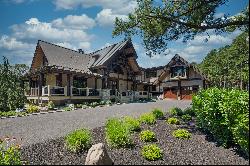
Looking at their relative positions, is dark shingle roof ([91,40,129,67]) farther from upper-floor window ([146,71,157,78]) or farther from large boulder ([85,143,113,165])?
large boulder ([85,143,113,165])

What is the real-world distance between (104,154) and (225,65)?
6691 centimetres

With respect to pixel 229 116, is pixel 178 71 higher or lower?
higher

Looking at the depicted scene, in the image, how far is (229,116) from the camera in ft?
29.6

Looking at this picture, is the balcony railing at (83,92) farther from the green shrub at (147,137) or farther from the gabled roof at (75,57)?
the green shrub at (147,137)

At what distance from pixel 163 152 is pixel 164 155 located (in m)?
0.31

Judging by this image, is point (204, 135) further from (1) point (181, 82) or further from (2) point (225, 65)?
(2) point (225, 65)

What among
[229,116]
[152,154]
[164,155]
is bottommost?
[164,155]

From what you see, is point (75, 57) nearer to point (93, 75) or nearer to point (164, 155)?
point (93, 75)

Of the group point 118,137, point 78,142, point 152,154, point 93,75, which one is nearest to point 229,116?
point 152,154

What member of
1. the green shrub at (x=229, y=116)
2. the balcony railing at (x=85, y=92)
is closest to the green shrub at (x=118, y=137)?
the green shrub at (x=229, y=116)

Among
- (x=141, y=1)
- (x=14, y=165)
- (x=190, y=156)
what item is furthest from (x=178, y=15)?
(x=14, y=165)

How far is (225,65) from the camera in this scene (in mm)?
69625

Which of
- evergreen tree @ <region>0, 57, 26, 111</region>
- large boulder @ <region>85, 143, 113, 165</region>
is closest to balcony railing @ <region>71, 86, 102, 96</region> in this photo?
evergreen tree @ <region>0, 57, 26, 111</region>

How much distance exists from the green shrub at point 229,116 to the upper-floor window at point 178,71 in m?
38.2
